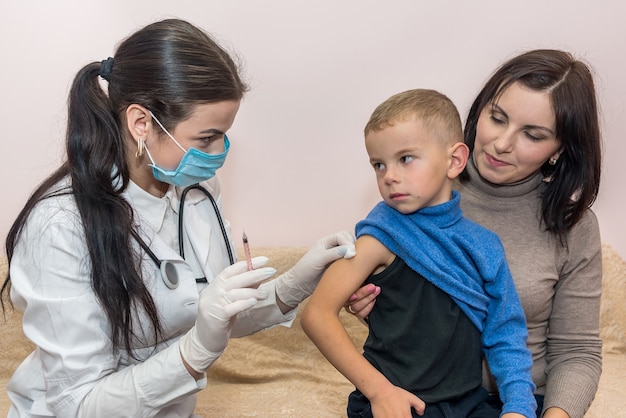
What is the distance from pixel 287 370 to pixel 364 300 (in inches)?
35.4

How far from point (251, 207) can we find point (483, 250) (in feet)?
3.70

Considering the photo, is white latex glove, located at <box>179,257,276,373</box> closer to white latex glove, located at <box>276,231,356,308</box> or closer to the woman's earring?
white latex glove, located at <box>276,231,356,308</box>

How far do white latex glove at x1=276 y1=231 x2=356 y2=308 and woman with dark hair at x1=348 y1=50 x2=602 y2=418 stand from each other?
1.14 ft

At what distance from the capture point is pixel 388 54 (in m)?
2.20

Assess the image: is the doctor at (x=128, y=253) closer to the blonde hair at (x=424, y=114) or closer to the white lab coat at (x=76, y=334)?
the white lab coat at (x=76, y=334)

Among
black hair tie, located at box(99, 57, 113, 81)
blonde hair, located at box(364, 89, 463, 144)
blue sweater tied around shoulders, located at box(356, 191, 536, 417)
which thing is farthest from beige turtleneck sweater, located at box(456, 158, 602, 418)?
black hair tie, located at box(99, 57, 113, 81)

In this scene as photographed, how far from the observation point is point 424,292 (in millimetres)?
1348

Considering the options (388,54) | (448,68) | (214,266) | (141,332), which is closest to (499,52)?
Result: (448,68)

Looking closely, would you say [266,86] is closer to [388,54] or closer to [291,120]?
[291,120]

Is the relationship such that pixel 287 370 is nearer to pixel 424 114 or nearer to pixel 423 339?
pixel 423 339

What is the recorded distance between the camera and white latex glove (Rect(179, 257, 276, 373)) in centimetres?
130

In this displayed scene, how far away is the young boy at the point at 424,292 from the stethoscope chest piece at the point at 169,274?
1.07 ft

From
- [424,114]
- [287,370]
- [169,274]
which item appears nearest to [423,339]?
[424,114]

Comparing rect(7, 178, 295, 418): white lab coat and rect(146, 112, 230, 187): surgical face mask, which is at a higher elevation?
rect(146, 112, 230, 187): surgical face mask
